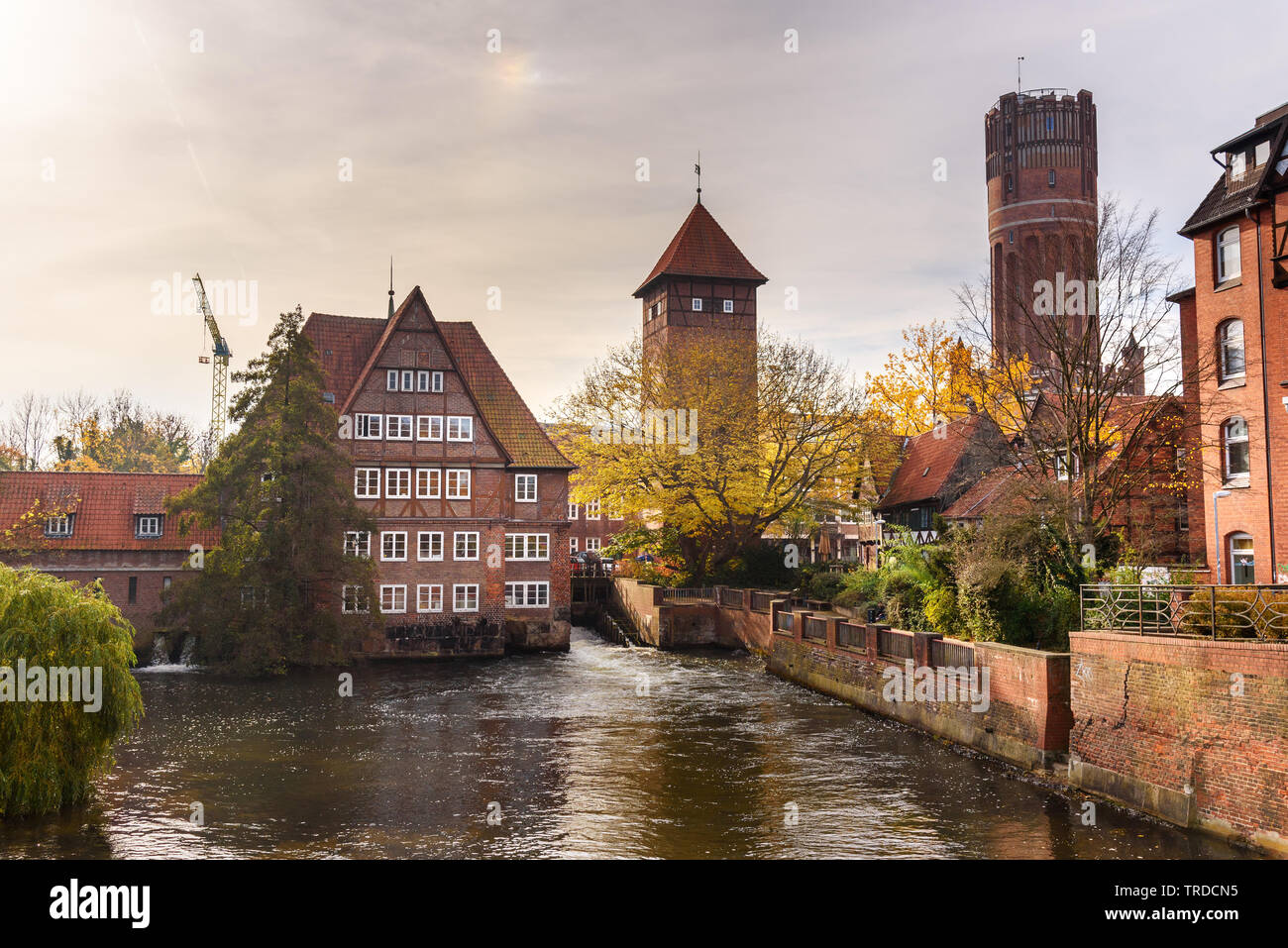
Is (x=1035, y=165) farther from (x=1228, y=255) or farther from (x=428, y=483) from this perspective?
(x=428, y=483)

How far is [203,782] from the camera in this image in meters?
18.6

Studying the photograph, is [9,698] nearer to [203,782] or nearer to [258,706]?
[203,782]

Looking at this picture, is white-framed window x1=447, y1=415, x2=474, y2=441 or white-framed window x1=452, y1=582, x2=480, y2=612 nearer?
white-framed window x1=452, y1=582, x2=480, y2=612

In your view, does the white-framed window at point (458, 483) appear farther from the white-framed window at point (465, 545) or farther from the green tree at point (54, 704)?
the green tree at point (54, 704)

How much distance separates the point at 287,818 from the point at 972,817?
10851 mm

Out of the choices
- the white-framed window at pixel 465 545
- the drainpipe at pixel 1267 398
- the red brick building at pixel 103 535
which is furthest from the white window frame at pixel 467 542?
the drainpipe at pixel 1267 398

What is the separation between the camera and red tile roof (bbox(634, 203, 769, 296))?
61.0 m

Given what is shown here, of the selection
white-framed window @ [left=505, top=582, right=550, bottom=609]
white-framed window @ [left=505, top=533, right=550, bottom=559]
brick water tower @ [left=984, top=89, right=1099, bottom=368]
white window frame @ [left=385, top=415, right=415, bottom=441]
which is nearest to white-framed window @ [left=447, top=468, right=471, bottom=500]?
white window frame @ [left=385, top=415, right=415, bottom=441]

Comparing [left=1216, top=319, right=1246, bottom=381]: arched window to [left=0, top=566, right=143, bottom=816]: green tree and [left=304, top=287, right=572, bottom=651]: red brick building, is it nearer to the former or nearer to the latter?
[left=0, top=566, right=143, bottom=816]: green tree

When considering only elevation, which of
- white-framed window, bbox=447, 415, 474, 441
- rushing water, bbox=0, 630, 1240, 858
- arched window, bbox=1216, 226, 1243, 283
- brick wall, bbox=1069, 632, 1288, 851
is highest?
arched window, bbox=1216, 226, 1243, 283

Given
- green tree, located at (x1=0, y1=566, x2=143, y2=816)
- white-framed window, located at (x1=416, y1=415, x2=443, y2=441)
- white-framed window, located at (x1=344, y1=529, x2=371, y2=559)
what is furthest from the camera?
white-framed window, located at (x1=416, y1=415, x2=443, y2=441)

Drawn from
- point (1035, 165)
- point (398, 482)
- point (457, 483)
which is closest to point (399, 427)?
point (398, 482)

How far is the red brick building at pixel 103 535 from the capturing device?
3653 cm

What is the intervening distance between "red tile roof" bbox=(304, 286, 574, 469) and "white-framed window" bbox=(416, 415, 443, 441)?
2172 mm
